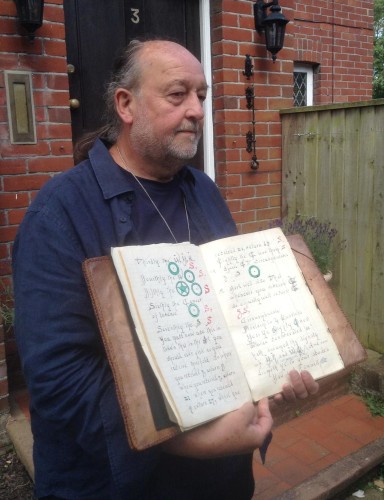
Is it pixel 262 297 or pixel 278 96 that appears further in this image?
pixel 278 96

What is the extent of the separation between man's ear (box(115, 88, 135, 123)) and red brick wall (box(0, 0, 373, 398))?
1416 millimetres

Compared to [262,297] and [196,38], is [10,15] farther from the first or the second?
[262,297]

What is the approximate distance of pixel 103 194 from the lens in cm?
130

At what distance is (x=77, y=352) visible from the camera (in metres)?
1.10

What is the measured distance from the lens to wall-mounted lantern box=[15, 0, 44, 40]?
249cm

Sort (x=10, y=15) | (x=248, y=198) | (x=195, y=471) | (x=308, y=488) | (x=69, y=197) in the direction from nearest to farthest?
(x=69, y=197)
(x=195, y=471)
(x=308, y=488)
(x=10, y=15)
(x=248, y=198)

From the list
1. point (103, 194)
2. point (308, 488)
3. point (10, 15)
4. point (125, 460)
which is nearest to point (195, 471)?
point (125, 460)

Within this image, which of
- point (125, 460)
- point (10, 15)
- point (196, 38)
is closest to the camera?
point (125, 460)

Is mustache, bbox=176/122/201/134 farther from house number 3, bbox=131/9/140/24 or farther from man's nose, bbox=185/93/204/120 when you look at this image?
house number 3, bbox=131/9/140/24

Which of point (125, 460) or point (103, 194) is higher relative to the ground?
point (103, 194)

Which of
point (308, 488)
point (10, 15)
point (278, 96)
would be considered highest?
point (10, 15)

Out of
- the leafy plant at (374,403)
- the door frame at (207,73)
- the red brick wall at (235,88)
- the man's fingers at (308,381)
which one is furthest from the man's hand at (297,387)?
the door frame at (207,73)

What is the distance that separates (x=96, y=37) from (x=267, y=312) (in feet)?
8.55

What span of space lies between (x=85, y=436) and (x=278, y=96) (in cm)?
336
